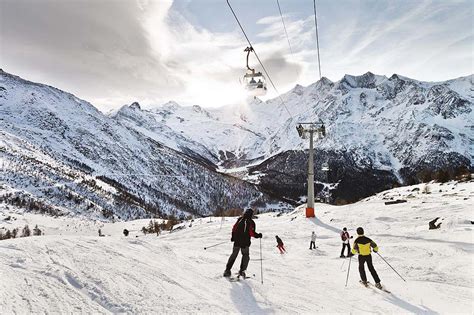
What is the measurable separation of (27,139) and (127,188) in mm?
63797

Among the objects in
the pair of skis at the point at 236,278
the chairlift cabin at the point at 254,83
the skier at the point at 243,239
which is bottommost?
the pair of skis at the point at 236,278

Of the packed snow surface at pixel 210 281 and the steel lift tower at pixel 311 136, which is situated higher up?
the steel lift tower at pixel 311 136

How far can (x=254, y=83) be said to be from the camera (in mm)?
16797

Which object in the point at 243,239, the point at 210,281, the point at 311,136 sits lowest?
the point at 210,281

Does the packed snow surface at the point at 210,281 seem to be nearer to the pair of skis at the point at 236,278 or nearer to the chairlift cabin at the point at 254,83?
the pair of skis at the point at 236,278

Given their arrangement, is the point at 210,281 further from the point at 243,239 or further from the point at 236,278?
the point at 243,239

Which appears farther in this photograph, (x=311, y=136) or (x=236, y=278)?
(x=311, y=136)

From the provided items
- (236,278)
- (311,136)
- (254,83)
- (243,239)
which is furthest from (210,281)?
(311,136)

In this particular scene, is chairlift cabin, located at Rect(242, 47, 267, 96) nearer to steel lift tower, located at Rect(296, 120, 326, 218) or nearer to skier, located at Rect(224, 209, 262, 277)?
skier, located at Rect(224, 209, 262, 277)

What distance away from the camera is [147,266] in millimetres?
8961

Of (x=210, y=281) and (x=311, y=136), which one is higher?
(x=311, y=136)

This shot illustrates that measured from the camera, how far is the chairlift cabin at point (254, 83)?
1661cm

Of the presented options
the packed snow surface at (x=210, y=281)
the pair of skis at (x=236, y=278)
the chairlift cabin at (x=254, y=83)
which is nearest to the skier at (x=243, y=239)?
the pair of skis at (x=236, y=278)

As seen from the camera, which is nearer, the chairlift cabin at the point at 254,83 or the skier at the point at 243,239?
the skier at the point at 243,239
